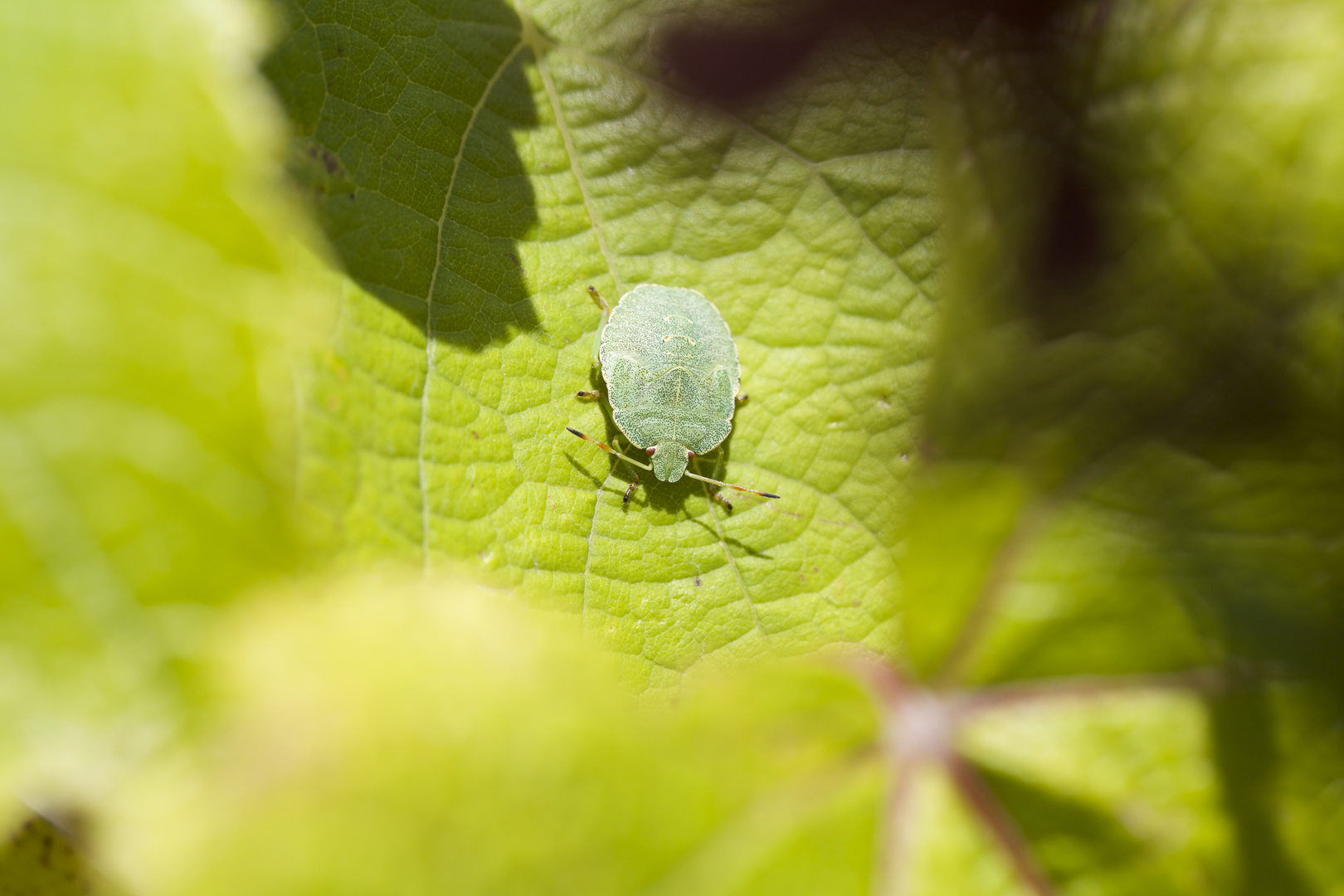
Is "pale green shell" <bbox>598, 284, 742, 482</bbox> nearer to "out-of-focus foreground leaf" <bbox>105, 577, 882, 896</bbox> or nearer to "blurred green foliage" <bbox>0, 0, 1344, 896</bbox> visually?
"blurred green foliage" <bbox>0, 0, 1344, 896</bbox>

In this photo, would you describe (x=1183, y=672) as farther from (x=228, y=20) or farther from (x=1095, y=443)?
(x=228, y=20)

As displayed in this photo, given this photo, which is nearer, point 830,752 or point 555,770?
point 555,770

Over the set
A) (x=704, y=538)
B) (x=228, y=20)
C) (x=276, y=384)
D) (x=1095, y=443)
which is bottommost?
(x=704, y=538)

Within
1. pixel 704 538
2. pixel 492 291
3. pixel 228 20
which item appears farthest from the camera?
pixel 704 538

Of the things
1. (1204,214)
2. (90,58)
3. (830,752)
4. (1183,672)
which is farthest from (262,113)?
(1183,672)

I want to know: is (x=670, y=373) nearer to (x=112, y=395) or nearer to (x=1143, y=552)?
(x=1143, y=552)

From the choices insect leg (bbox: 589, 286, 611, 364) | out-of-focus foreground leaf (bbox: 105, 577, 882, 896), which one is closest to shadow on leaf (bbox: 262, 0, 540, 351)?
insect leg (bbox: 589, 286, 611, 364)

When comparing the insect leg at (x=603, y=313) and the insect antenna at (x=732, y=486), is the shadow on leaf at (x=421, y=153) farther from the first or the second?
the insect antenna at (x=732, y=486)
